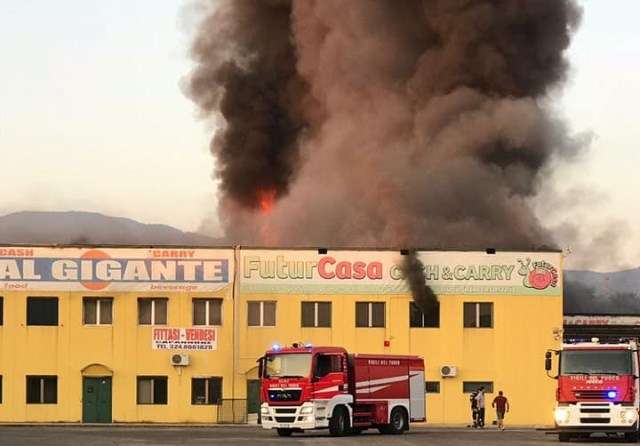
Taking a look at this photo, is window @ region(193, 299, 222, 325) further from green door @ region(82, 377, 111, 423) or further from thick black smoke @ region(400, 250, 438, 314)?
thick black smoke @ region(400, 250, 438, 314)

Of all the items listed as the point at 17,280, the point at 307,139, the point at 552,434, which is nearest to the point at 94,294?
the point at 17,280

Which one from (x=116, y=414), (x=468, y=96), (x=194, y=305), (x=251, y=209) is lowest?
(x=116, y=414)

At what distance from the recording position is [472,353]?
60750mm

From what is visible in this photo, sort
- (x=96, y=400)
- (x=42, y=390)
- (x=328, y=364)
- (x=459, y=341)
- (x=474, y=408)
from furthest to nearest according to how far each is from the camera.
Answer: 1. (x=459, y=341)
2. (x=42, y=390)
3. (x=96, y=400)
4. (x=474, y=408)
5. (x=328, y=364)

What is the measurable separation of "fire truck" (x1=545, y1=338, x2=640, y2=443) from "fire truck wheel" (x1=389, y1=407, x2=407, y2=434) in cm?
750

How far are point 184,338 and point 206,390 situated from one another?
2.58m

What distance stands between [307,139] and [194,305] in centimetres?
2861

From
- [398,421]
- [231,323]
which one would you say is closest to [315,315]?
[231,323]

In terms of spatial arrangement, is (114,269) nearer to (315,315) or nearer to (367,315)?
(315,315)

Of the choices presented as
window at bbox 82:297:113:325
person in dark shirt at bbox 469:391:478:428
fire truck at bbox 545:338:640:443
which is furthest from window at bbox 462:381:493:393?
fire truck at bbox 545:338:640:443

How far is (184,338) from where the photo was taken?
197 feet

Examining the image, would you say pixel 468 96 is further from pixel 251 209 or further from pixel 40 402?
pixel 40 402

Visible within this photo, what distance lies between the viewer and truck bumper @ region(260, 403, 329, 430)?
133ft

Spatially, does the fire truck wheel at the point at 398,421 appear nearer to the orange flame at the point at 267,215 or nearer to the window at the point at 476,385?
the window at the point at 476,385
